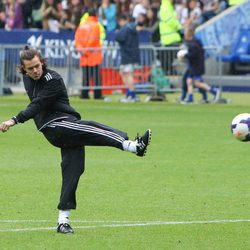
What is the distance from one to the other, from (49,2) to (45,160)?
1760 centimetres

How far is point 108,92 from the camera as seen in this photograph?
3075 cm

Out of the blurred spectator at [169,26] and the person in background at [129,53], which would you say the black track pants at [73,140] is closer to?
the person in background at [129,53]

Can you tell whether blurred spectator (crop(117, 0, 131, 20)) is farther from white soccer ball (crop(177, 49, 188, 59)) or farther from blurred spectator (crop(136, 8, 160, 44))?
white soccer ball (crop(177, 49, 188, 59))

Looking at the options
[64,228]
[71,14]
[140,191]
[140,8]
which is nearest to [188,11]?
[140,8]

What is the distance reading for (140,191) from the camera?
14.0 m

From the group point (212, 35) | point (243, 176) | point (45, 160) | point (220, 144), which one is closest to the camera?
point (243, 176)

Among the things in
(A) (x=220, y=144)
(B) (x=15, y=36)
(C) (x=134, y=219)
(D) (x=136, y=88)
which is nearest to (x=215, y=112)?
(D) (x=136, y=88)

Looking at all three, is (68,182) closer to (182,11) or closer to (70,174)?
(70,174)

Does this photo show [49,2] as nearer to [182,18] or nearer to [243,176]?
[182,18]

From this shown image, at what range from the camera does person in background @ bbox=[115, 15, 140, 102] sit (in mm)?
28359

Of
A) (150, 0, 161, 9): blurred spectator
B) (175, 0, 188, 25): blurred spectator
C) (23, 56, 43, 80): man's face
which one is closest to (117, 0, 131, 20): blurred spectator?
(150, 0, 161, 9): blurred spectator

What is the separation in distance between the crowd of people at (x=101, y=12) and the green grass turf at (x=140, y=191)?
10589mm

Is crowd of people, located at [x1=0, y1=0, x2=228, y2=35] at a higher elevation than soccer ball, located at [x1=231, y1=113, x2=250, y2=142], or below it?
higher

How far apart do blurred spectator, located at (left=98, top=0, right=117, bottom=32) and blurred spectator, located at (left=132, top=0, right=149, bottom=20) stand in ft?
2.08
